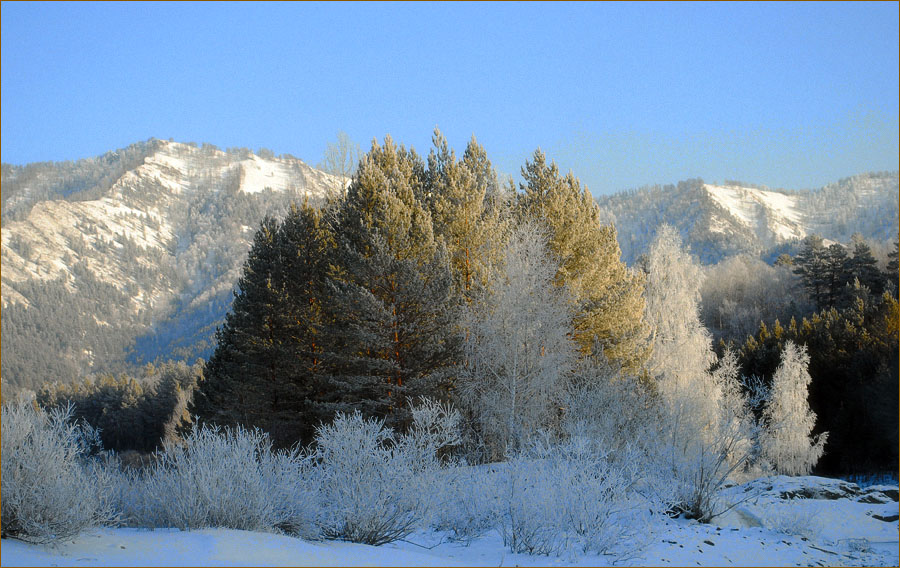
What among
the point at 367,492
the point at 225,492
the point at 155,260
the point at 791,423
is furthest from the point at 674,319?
the point at 155,260

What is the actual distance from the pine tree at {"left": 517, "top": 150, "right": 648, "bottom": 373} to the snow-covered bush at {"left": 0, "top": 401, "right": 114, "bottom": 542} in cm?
1621

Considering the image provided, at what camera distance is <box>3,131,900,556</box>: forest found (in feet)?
29.1

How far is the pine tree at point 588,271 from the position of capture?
22.2m

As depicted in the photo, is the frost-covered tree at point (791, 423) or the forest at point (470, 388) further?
the frost-covered tree at point (791, 423)

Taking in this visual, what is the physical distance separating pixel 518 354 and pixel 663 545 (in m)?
9.83

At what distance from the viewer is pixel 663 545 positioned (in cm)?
912

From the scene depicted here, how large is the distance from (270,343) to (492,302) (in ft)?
27.0

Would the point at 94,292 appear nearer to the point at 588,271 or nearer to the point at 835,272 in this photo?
the point at 835,272

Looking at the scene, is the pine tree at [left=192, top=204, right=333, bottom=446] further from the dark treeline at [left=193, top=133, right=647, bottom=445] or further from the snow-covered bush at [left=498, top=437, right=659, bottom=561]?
the snow-covered bush at [left=498, top=437, right=659, bottom=561]

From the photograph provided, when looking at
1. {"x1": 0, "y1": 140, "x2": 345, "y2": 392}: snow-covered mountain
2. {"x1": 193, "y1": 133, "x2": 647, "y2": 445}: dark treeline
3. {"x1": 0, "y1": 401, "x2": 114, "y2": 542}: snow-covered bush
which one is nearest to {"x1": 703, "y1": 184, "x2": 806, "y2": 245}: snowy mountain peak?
{"x1": 0, "y1": 140, "x2": 345, "y2": 392}: snow-covered mountain

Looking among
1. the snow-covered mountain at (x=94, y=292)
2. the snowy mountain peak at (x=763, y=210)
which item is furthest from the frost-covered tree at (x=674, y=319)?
the snowy mountain peak at (x=763, y=210)

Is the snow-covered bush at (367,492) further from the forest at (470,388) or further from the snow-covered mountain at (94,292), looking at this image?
the snow-covered mountain at (94,292)

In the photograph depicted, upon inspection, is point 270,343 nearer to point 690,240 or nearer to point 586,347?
point 586,347

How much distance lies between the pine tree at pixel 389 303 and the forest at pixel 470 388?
0.22 ft
